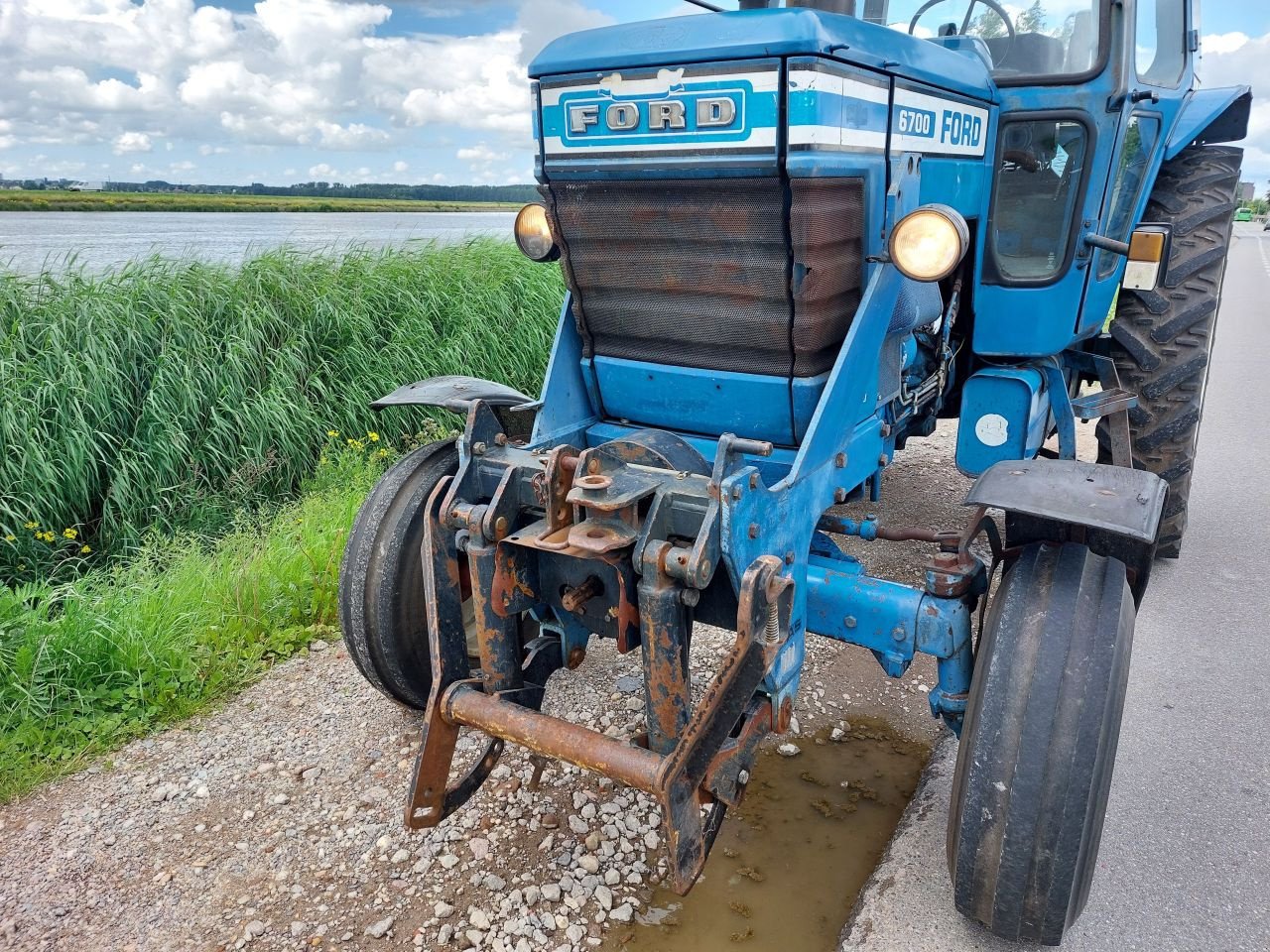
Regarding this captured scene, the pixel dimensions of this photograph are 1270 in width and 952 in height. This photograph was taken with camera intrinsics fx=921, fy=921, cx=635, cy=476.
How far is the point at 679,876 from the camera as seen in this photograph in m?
2.16

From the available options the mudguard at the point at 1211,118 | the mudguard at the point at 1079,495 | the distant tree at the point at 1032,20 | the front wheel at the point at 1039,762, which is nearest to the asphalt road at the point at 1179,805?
the front wheel at the point at 1039,762

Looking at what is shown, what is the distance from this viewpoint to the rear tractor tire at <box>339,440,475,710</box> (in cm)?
297

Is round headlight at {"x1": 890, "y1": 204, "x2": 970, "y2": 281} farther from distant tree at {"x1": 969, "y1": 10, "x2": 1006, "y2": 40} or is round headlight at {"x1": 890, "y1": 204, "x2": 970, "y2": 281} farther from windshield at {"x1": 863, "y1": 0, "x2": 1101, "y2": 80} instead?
distant tree at {"x1": 969, "y1": 10, "x2": 1006, "y2": 40}

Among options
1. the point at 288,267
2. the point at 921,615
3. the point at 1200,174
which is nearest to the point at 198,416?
the point at 288,267

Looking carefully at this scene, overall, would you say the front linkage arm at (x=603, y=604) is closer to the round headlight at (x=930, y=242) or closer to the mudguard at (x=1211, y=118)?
the round headlight at (x=930, y=242)

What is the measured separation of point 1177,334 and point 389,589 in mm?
3604

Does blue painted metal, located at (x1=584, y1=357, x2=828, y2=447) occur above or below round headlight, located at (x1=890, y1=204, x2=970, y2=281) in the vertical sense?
below

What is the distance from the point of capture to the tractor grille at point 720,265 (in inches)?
99.2

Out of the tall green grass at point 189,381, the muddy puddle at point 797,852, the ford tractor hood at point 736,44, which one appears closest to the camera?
the ford tractor hood at point 736,44

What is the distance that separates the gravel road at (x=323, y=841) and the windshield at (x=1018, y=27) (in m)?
2.41

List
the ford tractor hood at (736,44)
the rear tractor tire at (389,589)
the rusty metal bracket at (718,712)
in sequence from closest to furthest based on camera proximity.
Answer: the rusty metal bracket at (718,712)
the ford tractor hood at (736,44)
the rear tractor tire at (389,589)

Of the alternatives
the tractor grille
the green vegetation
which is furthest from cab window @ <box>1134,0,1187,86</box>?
the green vegetation

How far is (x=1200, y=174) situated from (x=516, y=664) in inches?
165

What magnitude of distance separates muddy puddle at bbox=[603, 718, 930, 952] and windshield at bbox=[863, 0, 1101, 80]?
2.51 m
